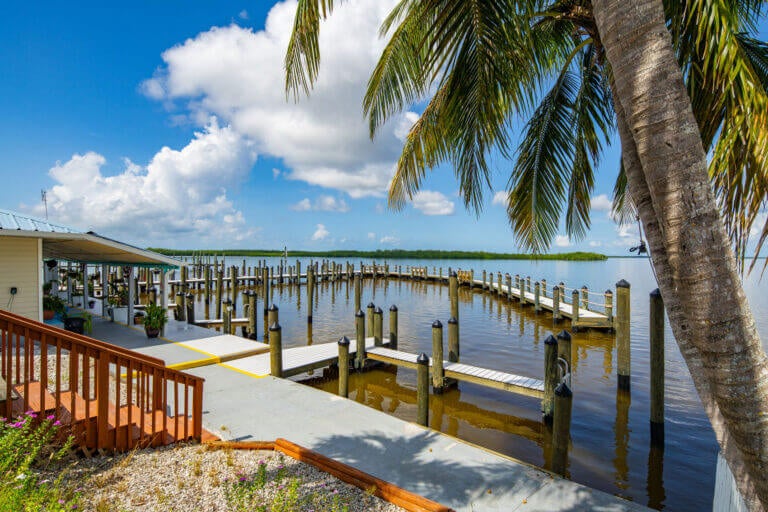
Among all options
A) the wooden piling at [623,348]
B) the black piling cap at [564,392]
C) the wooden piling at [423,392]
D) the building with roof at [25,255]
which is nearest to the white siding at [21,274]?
the building with roof at [25,255]

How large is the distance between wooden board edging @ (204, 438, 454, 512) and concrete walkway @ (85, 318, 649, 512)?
0.62 m

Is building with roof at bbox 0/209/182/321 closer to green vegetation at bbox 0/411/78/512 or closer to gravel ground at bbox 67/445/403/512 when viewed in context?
green vegetation at bbox 0/411/78/512

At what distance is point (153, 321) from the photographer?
11867 millimetres

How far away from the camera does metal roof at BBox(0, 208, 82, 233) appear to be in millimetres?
9001

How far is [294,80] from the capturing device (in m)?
4.01

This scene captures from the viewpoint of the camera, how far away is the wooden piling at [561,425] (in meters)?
5.74

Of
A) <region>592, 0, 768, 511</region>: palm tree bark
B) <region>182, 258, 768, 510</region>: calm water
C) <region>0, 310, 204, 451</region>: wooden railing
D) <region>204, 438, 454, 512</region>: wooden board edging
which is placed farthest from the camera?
<region>182, 258, 768, 510</region>: calm water

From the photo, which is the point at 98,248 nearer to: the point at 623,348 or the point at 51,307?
the point at 51,307

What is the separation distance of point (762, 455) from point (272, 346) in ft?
27.8

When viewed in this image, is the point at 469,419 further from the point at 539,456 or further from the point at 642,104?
the point at 642,104

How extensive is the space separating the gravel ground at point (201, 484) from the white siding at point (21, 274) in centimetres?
742

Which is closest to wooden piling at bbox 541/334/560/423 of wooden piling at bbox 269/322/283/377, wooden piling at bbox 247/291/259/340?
wooden piling at bbox 269/322/283/377

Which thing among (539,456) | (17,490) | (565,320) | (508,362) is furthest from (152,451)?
(565,320)

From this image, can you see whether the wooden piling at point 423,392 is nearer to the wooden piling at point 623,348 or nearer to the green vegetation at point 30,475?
the green vegetation at point 30,475
